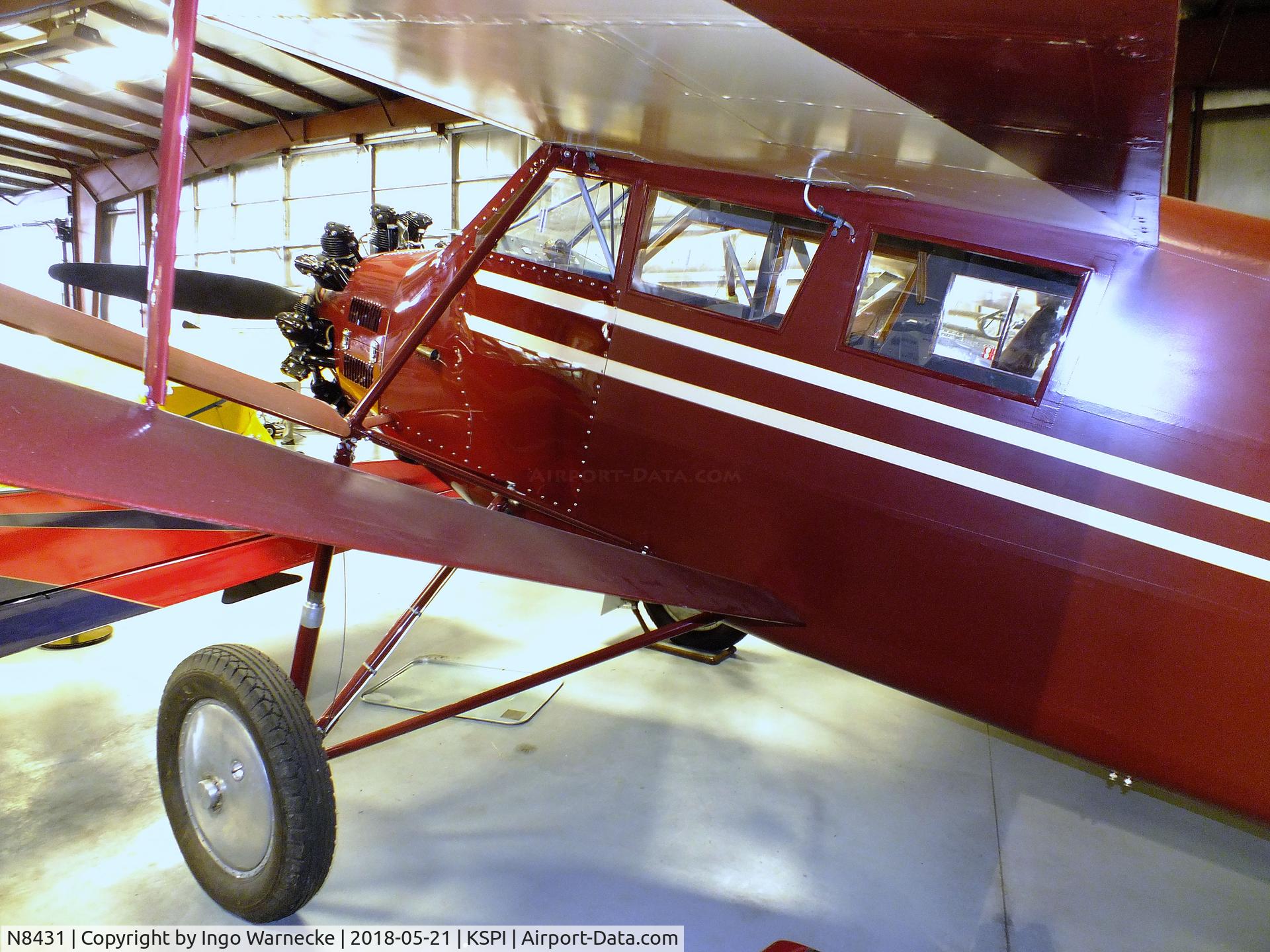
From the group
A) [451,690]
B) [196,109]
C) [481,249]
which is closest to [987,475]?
[481,249]

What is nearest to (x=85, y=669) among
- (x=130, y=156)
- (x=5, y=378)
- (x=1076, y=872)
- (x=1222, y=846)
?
(x=5, y=378)

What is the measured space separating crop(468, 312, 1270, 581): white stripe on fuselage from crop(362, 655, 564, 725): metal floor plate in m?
1.59

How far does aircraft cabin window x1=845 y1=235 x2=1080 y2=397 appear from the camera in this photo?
1973mm

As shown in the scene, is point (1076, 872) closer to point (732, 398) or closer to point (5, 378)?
point (732, 398)

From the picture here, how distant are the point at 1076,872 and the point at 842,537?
154 cm

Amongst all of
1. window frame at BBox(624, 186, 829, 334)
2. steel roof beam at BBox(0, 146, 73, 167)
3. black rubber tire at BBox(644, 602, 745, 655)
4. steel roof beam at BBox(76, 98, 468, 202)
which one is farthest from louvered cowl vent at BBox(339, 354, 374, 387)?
steel roof beam at BBox(0, 146, 73, 167)

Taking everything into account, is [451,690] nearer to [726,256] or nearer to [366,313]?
[366,313]

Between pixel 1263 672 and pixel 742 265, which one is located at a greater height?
pixel 742 265

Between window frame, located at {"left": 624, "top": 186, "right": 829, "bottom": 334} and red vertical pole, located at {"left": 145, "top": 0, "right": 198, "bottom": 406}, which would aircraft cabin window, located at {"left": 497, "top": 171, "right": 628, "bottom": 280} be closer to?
window frame, located at {"left": 624, "top": 186, "right": 829, "bottom": 334}

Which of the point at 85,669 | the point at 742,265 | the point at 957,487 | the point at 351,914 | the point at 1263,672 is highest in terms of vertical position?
the point at 742,265

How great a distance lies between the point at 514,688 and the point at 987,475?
4.96 ft

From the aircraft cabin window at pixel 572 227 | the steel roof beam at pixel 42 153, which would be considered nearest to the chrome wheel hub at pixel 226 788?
the aircraft cabin window at pixel 572 227

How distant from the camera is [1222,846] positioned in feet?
9.63

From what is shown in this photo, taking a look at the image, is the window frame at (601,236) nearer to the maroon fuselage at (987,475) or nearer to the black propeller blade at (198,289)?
the maroon fuselage at (987,475)
